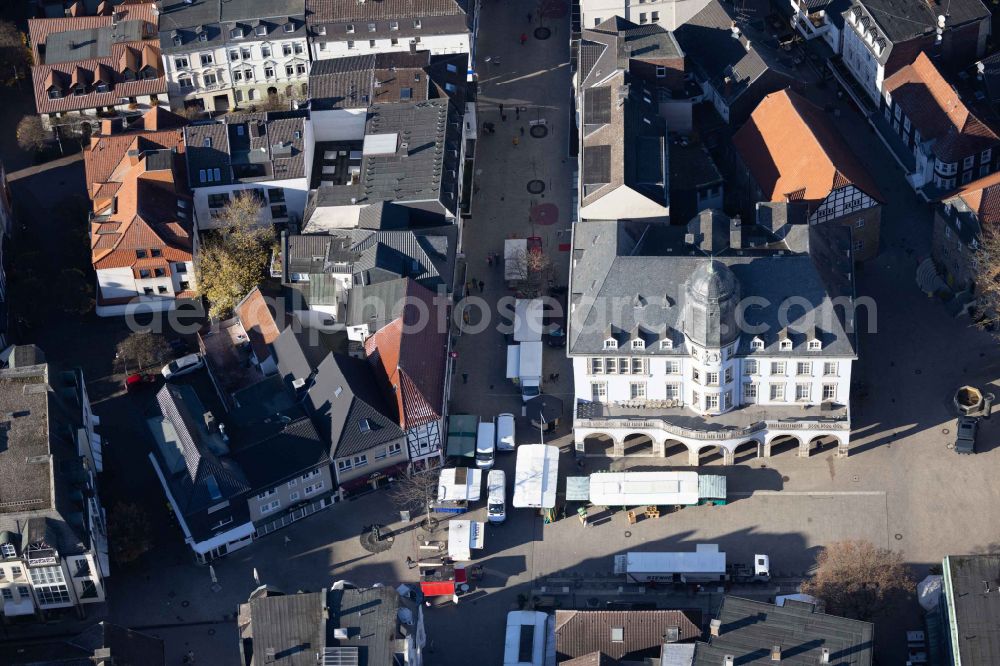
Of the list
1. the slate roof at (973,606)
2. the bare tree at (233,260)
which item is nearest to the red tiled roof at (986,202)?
the slate roof at (973,606)

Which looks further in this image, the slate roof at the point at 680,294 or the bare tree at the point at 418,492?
the bare tree at the point at 418,492

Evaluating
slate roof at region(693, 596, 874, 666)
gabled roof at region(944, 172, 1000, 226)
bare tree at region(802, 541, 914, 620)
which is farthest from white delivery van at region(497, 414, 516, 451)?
gabled roof at region(944, 172, 1000, 226)

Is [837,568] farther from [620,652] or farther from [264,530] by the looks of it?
[264,530]

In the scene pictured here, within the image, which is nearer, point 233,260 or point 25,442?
point 25,442

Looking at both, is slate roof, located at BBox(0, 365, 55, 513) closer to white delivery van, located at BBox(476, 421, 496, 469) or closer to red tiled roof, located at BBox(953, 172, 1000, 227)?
white delivery van, located at BBox(476, 421, 496, 469)

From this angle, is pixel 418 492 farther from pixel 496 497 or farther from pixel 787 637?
pixel 787 637

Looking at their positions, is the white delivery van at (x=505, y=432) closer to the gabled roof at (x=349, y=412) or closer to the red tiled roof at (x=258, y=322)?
the gabled roof at (x=349, y=412)

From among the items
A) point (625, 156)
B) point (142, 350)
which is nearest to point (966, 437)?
point (625, 156)
